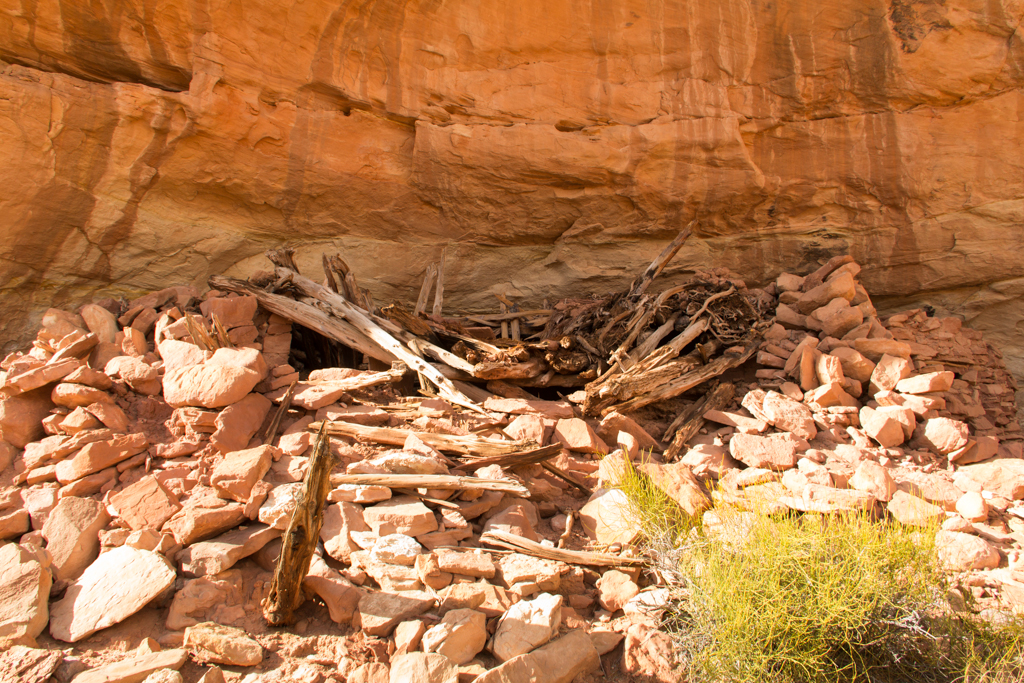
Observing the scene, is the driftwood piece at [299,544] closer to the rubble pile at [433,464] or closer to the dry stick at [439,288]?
the rubble pile at [433,464]

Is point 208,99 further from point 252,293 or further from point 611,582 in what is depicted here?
point 611,582

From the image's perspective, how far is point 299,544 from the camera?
229cm

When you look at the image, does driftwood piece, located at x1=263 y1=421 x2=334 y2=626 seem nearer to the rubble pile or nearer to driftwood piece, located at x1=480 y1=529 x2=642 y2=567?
the rubble pile

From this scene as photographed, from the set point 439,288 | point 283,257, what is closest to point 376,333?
point 439,288

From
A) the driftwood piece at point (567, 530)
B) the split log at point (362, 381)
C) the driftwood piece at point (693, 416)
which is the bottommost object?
the driftwood piece at point (693, 416)

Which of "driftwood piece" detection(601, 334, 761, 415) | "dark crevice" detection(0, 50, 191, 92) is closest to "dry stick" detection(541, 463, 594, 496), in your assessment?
"driftwood piece" detection(601, 334, 761, 415)

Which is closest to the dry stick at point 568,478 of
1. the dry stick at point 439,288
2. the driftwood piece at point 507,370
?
the driftwood piece at point 507,370

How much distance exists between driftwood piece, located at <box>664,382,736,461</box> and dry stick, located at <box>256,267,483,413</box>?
4.29 feet

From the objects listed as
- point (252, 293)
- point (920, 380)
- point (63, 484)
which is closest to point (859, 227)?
point (920, 380)

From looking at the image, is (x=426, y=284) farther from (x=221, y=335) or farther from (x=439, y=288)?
(x=221, y=335)

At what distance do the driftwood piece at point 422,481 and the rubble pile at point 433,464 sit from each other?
0.02 meters

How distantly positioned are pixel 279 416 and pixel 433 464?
1205 mm

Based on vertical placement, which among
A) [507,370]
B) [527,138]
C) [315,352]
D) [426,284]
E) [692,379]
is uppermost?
[527,138]

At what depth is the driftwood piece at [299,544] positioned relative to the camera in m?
2.27
